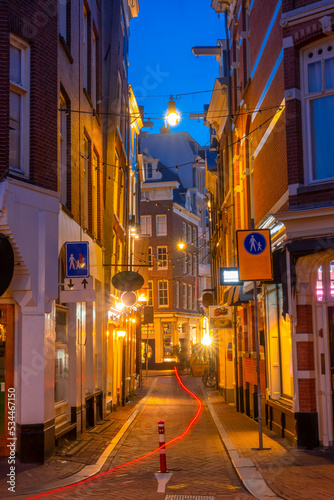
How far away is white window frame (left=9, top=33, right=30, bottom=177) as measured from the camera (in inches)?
461

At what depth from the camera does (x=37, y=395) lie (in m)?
11.3

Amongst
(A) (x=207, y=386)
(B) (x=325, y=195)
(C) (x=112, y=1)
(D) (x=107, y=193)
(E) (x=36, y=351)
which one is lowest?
(A) (x=207, y=386)

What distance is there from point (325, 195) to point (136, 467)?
567cm

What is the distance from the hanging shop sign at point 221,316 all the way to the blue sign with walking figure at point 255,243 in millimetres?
10746

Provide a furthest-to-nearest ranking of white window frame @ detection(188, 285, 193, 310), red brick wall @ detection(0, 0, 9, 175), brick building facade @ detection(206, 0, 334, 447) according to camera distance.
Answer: white window frame @ detection(188, 285, 193, 310) < brick building facade @ detection(206, 0, 334, 447) < red brick wall @ detection(0, 0, 9, 175)

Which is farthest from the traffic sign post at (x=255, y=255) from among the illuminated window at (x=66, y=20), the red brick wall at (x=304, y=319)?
the illuminated window at (x=66, y=20)

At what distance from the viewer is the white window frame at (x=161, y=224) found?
58281mm

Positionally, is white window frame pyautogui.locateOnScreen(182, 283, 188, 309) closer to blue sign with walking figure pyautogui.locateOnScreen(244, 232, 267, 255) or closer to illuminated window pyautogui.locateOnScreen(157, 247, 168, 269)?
illuminated window pyautogui.locateOnScreen(157, 247, 168, 269)

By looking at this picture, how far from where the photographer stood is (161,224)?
2306 inches

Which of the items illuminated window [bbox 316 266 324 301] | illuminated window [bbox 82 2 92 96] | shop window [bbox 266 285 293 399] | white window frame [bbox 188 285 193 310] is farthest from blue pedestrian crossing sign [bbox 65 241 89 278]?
white window frame [bbox 188 285 193 310]

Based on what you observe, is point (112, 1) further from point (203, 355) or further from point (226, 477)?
point (203, 355)

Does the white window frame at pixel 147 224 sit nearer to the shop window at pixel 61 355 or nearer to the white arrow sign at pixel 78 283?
the shop window at pixel 61 355

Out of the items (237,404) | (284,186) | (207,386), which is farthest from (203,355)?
(284,186)

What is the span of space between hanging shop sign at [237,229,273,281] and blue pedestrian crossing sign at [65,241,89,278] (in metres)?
2.85
